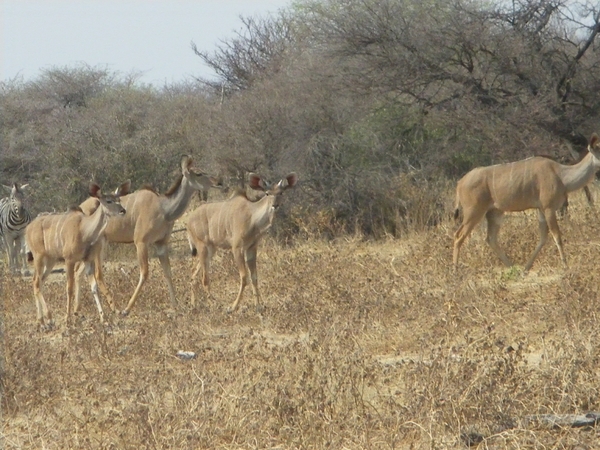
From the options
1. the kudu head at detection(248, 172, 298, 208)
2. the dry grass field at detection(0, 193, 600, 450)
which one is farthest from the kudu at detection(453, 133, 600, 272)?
the kudu head at detection(248, 172, 298, 208)

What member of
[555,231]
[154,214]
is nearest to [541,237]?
[555,231]

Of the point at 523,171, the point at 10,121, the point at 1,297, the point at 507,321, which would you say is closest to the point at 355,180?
the point at 523,171

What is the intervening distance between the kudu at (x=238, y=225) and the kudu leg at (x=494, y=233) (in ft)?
7.23

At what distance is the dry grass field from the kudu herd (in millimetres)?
378

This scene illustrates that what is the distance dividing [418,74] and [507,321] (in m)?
7.97

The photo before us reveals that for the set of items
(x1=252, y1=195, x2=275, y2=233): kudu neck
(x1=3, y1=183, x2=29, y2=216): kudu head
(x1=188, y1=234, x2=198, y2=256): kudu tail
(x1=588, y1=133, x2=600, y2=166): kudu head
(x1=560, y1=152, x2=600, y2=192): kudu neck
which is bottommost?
(x1=188, y1=234, x2=198, y2=256): kudu tail

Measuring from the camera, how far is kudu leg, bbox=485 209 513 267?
11.2 m

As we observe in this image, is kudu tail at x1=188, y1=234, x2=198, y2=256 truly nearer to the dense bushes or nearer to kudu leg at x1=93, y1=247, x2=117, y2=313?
kudu leg at x1=93, y1=247, x2=117, y2=313

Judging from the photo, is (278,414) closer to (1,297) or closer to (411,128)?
(1,297)

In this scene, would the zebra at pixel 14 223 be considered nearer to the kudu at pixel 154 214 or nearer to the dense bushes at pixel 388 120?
the dense bushes at pixel 388 120

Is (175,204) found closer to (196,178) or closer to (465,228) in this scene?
(196,178)

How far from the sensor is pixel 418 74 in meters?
15.3

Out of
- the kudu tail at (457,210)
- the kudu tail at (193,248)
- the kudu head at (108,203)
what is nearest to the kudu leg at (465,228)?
the kudu tail at (457,210)

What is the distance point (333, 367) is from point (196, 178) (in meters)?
5.45
